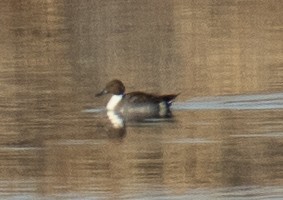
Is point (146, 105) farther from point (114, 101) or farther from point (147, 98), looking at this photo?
point (114, 101)

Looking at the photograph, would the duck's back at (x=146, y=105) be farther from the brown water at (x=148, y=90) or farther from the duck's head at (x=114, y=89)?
the duck's head at (x=114, y=89)

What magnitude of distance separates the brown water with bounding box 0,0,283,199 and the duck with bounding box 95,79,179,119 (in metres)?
0.17

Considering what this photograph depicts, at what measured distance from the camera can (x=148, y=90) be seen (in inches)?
722

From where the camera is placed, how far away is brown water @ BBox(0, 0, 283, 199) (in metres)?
11.9

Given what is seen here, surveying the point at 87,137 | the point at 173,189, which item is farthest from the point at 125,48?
the point at 173,189

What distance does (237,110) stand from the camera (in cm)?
1575

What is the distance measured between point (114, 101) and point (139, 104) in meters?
0.52

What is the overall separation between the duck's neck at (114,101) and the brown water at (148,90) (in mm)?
196

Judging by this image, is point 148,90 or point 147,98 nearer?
point 147,98

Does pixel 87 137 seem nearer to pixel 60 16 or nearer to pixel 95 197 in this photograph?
pixel 95 197

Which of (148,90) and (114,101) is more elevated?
(148,90)

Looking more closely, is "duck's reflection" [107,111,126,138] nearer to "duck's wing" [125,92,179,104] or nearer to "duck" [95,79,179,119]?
"duck" [95,79,179,119]

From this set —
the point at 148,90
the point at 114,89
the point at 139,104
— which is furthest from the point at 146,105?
the point at 148,90

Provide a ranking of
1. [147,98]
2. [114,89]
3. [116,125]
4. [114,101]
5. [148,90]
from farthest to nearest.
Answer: [148,90] < [114,89] < [114,101] < [147,98] < [116,125]
